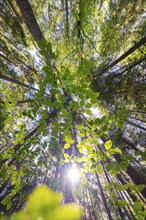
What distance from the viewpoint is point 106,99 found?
4.36 meters

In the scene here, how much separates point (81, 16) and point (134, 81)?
202 centimetres

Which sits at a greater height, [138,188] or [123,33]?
[123,33]

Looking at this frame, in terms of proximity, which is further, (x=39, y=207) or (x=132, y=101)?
(x=132, y=101)

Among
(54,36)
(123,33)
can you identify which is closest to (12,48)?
(54,36)

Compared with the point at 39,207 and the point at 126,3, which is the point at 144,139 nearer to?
the point at 126,3

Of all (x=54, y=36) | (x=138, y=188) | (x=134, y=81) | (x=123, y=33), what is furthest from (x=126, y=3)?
(x=138, y=188)

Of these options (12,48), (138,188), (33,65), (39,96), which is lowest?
(138,188)

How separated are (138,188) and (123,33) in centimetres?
369

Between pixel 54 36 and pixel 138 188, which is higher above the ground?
pixel 54 36

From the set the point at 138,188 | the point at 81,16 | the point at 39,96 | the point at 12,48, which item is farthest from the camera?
the point at 12,48

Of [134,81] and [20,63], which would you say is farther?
[20,63]

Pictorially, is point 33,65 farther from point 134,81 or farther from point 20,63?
point 134,81

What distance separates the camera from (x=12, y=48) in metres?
4.12

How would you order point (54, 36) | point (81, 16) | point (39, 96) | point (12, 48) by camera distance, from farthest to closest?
point (54, 36)
point (12, 48)
point (81, 16)
point (39, 96)
